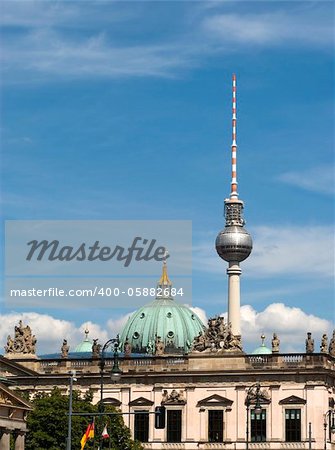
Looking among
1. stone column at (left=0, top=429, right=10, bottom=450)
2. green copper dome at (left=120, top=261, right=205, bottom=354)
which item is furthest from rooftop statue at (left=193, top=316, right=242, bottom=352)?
stone column at (left=0, top=429, right=10, bottom=450)

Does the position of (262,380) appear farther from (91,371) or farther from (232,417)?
(91,371)

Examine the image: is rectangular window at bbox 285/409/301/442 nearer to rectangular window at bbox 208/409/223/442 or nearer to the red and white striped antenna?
rectangular window at bbox 208/409/223/442

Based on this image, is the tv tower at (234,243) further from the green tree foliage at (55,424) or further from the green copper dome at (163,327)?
the green tree foliage at (55,424)

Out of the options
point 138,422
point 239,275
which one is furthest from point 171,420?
point 239,275

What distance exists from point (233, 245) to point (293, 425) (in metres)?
58.8

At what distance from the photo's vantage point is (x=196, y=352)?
136125 millimetres

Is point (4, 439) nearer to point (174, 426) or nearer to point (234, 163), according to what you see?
point (174, 426)

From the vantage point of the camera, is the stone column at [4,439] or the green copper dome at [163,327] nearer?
the stone column at [4,439]

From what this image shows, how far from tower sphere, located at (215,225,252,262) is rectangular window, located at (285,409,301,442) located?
57.2 meters

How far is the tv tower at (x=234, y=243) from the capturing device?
181m

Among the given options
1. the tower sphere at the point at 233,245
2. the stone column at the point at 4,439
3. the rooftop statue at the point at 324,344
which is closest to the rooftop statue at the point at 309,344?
the rooftop statue at the point at 324,344

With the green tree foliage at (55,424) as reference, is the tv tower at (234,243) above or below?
above

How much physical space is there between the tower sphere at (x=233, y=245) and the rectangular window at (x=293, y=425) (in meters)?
57.2

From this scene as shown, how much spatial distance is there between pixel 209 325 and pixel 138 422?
12.8 meters
